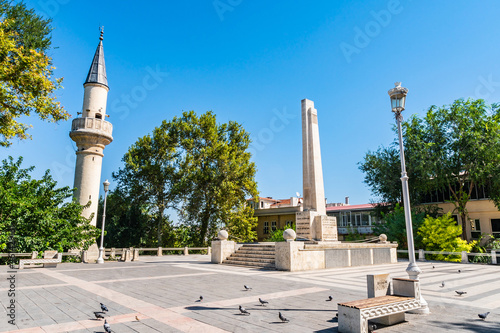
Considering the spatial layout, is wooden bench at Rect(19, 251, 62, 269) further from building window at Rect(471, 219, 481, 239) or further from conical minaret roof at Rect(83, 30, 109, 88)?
building window at Rect(471, 219, 481, 239)

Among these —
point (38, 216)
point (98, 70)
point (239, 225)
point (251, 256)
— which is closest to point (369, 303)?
point (251, 256)

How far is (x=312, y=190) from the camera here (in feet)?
59.3

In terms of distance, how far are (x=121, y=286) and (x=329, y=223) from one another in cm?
1172

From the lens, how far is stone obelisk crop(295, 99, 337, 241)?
1734cm

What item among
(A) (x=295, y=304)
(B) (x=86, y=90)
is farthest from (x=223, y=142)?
(A) (x=295, y=304)

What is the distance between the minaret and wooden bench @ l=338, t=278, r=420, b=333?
21187 mm

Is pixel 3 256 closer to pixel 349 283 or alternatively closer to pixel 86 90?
pixel 86 90

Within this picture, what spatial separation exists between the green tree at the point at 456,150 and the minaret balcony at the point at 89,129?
25076 mm

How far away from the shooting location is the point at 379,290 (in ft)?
20.7

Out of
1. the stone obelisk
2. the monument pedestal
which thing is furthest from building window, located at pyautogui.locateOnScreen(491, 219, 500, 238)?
the monument pedestal

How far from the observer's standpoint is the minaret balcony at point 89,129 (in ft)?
75.0

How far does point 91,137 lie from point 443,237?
2651 centimetres

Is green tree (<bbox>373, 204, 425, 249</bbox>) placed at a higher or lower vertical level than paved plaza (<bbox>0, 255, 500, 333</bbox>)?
higher

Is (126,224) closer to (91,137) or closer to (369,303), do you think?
(91,137)
